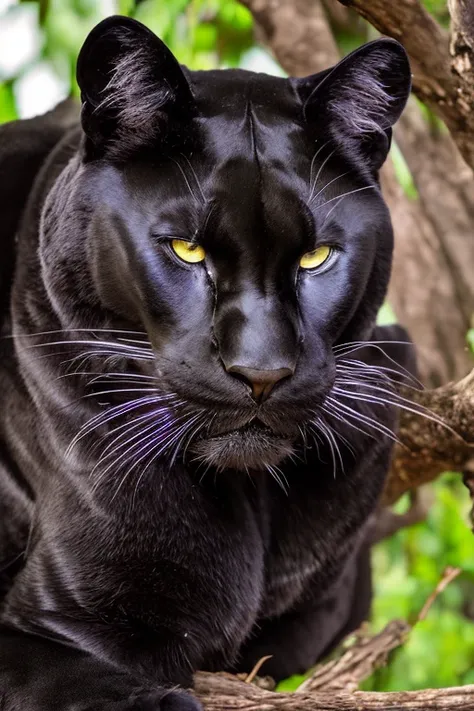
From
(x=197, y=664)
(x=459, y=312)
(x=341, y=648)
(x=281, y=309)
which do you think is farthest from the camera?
(x=459, y=312)

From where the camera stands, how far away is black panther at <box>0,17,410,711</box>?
1.05 m

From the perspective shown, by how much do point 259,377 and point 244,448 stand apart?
4.9 inches

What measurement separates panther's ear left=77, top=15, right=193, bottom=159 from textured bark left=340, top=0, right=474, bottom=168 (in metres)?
0.32

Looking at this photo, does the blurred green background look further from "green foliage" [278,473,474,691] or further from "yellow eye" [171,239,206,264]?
"yellow eye" [171,239,206,264]

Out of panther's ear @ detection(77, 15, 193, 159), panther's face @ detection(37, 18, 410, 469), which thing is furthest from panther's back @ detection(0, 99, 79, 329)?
panther's ear @ detection(77, 15, 193, 159)

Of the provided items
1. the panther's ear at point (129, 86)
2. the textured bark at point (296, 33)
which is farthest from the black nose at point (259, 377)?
the textured bark at point (296, 33)

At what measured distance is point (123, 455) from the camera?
1.20 meters

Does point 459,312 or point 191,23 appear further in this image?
point 459,312

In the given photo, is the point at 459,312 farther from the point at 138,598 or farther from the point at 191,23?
the point at 138,598

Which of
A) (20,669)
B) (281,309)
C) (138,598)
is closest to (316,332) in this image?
(281,309)

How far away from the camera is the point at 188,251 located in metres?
1.07

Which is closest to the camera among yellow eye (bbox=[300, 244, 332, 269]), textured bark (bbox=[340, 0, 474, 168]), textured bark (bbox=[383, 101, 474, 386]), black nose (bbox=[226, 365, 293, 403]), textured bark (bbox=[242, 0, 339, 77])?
black nose (bbox=[226, 365, 293, 403])

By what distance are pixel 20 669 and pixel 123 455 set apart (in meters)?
0.28

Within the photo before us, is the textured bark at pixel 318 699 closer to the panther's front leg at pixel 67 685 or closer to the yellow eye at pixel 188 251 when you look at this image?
the panther's front leg at pixel 67 685
